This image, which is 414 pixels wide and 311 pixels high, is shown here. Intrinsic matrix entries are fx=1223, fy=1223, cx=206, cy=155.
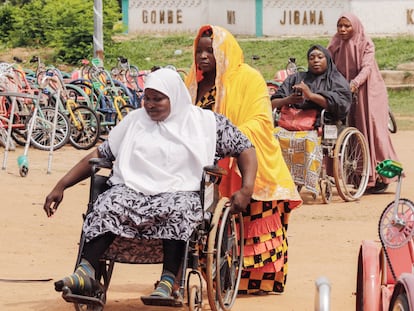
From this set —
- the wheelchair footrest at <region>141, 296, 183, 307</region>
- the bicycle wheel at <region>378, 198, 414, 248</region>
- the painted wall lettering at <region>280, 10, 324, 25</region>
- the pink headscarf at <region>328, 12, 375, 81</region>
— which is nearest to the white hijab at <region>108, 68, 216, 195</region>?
the wheelchair footrest at <region>141, 296, 183, 307</region>

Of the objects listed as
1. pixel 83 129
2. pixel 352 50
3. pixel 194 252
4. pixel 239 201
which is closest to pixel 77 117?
pixel 83 129

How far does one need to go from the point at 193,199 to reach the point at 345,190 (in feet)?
17.7

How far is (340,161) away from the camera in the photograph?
36.0ft

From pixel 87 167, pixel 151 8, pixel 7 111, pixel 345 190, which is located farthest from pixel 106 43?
pixel 87 167

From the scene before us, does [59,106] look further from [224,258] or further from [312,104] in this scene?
[224,258]

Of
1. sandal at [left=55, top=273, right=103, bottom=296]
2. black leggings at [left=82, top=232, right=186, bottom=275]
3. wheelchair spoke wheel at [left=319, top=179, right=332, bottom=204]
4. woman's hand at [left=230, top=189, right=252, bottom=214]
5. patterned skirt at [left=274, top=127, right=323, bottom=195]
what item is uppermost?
woman's hand at [left=230, top=189, right=252, bottom=214]

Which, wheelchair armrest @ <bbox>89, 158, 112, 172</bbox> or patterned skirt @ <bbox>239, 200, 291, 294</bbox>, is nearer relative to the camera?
wheelchair armrest @ <bbox>89, 158, 112, 172</bbox>

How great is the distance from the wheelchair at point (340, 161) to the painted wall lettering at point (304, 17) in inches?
869

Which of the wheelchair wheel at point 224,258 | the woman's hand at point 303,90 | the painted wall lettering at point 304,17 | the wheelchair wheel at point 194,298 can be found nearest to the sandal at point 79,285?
the wheelchair wheel at point 194,298

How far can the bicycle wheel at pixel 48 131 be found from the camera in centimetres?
1469

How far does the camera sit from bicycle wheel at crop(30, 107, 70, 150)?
14693mm

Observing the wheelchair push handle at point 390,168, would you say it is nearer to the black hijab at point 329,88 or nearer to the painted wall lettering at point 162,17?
the black hijab at point 329,88

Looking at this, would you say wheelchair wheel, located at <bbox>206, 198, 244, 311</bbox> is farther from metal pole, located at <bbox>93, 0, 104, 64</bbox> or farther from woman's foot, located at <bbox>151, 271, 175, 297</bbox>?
metal pole, located at <bbox>93, 0, 104, 64</bbox>

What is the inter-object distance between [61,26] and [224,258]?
2217 cm
